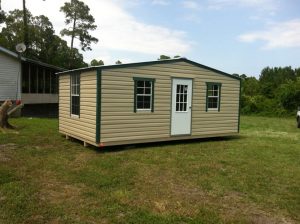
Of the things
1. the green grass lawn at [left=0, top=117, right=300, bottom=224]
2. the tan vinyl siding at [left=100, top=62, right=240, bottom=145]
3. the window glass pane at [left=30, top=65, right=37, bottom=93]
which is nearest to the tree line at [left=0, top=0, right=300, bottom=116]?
the window glass pane at [left=30, top=65, right=37, bottom=93]

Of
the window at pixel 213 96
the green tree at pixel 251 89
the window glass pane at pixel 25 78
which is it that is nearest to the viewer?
the window at pixel 213 96

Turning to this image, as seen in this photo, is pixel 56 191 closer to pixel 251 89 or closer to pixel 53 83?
pixel 53 83

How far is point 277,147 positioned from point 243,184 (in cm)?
488

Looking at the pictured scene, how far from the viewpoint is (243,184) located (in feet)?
19.9

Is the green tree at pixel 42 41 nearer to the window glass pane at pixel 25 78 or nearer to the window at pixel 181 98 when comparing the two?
the window glass pane at pixel 25 78

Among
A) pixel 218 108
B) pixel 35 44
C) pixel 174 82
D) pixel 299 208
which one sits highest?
pixel 35 44

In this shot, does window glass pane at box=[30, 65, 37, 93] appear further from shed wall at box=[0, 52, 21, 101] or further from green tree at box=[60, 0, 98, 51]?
green tree at box=[60, 0, 98, 51]

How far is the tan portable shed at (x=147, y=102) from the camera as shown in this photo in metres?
8.95

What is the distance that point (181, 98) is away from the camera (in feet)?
34.5

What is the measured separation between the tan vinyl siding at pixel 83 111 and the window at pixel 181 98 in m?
2.81

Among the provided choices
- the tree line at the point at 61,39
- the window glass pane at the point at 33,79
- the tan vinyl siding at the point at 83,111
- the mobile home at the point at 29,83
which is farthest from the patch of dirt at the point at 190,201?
the tree line at the point at 61,39

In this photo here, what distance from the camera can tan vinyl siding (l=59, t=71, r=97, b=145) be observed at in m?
8.98

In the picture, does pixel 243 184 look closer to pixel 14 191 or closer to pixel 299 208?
pixel 299 208

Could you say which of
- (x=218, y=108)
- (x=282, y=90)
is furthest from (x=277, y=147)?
(x=282, y=90)
